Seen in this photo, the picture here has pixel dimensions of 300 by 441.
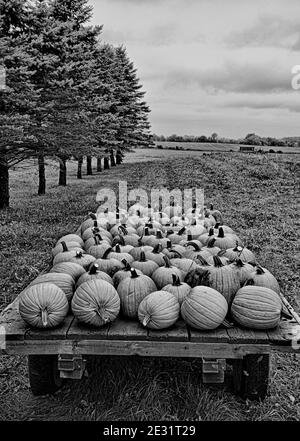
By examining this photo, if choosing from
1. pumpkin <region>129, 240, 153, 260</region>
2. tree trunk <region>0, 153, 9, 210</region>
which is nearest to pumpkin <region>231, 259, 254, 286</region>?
pumpkin <region>129, 240, 153, 260</region>

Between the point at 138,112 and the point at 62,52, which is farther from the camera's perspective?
the point at 138,112

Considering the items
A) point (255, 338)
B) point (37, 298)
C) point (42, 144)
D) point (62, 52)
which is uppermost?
point (62, 52)

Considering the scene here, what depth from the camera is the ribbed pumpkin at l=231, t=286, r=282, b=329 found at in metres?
2.93

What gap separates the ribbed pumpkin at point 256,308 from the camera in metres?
2.93

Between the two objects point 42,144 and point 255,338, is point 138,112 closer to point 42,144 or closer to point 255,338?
point 42,144

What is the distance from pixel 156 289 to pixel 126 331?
61cm

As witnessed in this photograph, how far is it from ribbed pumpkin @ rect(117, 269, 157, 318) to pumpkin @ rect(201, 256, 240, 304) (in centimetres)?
45

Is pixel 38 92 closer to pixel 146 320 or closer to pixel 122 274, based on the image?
pixel 122 274

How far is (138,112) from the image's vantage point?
4369 cm

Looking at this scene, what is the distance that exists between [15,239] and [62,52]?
385 inches

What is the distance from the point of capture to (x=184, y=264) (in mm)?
3803

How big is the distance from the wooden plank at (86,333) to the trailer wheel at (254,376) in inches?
41.4
